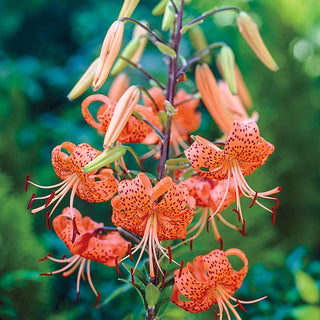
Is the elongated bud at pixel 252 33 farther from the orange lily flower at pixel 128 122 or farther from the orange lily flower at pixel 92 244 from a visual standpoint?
the orange lily flower at pixel 92 244

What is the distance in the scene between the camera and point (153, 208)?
2.64 ft

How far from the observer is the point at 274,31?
236cm

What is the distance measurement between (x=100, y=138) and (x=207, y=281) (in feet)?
3.75

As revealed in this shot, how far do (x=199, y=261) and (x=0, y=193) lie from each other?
0.74 m

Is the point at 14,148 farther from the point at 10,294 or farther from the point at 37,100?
the point at 10,294

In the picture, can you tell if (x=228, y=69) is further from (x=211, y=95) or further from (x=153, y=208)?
(x=153, y=208)

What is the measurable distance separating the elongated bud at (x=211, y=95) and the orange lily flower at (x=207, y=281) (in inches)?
10.9

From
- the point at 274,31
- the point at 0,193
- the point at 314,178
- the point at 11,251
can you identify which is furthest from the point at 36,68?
the point at 314,178

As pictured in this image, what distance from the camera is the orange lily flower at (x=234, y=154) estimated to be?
79 cm

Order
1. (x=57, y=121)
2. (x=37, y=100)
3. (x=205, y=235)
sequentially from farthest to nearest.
Result: (x=37, y=100) < (x=57, y=121) < (x=205, y=235)

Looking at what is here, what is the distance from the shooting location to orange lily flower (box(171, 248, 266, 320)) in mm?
821

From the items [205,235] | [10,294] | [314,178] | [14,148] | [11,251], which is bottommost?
[314,178]

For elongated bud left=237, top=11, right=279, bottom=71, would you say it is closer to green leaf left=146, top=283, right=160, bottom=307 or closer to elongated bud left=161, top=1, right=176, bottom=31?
elongated bud left=161, top=1, right=176, bottom=31

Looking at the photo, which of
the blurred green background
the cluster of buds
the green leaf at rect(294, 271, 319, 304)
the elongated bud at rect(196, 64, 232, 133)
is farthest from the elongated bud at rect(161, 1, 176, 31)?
the green leaf at rect(294, 271, 319, 304)
